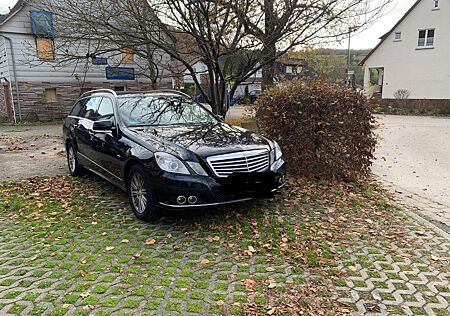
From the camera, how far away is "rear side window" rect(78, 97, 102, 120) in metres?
6.62

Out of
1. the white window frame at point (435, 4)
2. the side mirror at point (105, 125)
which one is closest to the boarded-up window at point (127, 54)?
the side mirror at point (105, 125)

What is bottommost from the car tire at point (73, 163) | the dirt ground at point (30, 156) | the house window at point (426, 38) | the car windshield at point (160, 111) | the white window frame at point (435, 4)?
the dirt ground at point (30, 156)

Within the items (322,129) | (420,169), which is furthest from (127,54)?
(420,169)

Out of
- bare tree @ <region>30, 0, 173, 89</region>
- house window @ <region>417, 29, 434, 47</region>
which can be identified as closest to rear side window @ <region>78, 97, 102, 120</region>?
bare tree @ <region>30, 0, 173, 89</region>

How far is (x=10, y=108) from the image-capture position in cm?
2128

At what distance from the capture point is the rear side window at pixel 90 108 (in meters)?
6.62

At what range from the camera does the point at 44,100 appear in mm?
21188

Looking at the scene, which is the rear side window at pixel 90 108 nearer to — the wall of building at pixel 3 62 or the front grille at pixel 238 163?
the front grille at pixel 238 163

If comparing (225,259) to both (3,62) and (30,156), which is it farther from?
(3,62)

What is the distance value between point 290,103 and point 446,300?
413 centimetres

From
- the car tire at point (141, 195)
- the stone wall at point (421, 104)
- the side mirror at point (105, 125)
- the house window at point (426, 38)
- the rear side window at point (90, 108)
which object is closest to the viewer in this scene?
the car tire at point (141, 195)

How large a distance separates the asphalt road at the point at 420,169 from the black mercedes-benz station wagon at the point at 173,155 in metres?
2.81

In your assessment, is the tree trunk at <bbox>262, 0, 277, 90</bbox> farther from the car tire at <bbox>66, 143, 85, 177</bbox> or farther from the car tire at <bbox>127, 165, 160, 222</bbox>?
the car tire at <bbox>127, 165, 160, 222</bbox>

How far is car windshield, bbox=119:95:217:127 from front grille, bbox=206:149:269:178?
146cm
